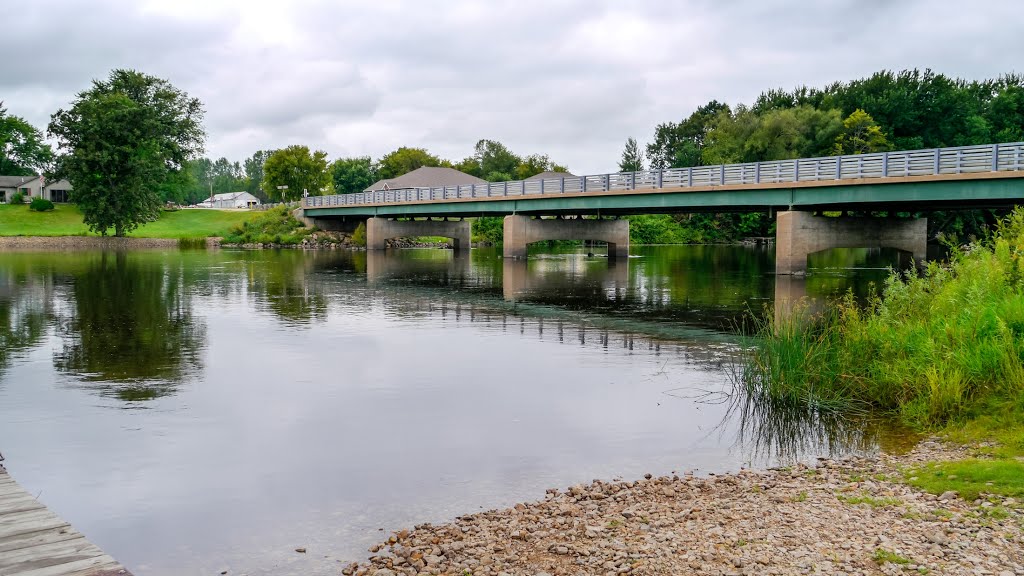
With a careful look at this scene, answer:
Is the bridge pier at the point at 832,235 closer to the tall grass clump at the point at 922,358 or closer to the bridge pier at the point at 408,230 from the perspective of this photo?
the tall grass clump at the point at 922,358

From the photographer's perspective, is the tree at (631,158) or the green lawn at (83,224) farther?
the tree at (631,158)

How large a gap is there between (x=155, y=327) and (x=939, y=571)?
2226 cm

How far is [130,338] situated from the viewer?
21.9 metres

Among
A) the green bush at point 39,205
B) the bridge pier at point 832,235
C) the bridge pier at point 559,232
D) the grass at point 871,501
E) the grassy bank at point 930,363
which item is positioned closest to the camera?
the grass at point 871,501

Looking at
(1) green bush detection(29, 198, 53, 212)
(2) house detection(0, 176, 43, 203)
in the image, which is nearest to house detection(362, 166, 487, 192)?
(1) green bush detection(29, 198, 53, 212)

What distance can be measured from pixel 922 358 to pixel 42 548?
40.9 feet

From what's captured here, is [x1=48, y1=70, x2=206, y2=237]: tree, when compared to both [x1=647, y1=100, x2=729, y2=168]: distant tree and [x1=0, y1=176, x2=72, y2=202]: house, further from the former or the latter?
[x1=647, y1=100, x2=729, y2=168]: distant tree

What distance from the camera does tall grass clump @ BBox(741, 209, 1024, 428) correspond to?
41.9ft

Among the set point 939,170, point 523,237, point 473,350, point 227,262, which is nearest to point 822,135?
point 523,237

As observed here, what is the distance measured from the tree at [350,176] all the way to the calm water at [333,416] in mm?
119395

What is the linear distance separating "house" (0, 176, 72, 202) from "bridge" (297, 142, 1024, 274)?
79208 millimetres

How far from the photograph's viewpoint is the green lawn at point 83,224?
9462 centimetres

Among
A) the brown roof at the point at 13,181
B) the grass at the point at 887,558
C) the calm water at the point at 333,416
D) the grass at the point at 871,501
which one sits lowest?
the calm water at the point at 333,416

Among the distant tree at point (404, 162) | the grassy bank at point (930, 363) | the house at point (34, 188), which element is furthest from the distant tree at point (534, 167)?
the grassy bank at point (930, 363)
